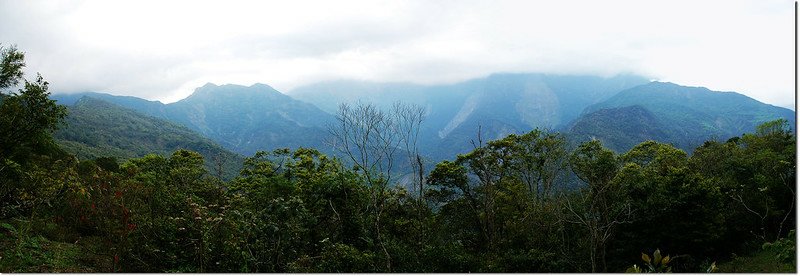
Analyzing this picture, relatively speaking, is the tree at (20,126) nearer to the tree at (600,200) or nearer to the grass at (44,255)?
the grass at (44,255)

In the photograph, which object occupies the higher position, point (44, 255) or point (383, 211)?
point (44, 255)

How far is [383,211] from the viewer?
1435cm

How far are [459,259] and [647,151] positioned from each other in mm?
16583

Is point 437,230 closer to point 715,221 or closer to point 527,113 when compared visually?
point 715,221

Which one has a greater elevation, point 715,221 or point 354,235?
point 354,235

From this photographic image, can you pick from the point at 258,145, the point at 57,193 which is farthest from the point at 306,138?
the point at 57,193

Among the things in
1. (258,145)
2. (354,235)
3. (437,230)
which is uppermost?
(354,235)

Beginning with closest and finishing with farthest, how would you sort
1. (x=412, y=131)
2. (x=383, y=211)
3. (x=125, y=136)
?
(x=412, y=131) < (x=383, y=211) < (x=125, y=136)

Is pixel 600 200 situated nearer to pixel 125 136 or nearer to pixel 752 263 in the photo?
pixel 752 263

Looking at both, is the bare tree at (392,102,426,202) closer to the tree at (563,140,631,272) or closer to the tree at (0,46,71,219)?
the tree at (563,140,631,272)

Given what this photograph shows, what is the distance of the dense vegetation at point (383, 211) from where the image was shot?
6.69 m

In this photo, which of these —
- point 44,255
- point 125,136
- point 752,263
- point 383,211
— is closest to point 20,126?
point 44,255

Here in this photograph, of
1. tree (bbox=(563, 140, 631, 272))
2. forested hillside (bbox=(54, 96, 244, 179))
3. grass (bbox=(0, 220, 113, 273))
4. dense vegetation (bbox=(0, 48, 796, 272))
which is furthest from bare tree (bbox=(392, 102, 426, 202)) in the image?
forested hillside (bbox=(54, 96, 244, 179))

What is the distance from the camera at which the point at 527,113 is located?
635 feet
